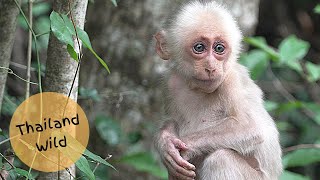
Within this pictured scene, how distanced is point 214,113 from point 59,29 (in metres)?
1.60

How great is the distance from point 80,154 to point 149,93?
3.44 meters

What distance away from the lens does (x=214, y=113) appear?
5203mm

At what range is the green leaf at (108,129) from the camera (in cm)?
663

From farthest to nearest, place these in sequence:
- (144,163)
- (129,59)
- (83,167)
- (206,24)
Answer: (129,59) < (144,163) < (206,24) < (83,167)

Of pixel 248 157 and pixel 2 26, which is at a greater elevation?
pixel 2 26

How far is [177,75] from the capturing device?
17.9ft

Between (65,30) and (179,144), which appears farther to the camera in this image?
(179,144)

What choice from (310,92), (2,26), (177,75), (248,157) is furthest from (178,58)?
(310,92)

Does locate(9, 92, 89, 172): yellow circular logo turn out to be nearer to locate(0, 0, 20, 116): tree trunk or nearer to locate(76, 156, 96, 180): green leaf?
locate(76, 156, 96, 180): green leaf

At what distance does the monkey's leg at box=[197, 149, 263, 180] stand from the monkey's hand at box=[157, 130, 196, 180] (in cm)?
11

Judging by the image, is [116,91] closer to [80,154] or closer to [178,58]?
[178,58]

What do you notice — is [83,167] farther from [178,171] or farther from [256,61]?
[256,61]

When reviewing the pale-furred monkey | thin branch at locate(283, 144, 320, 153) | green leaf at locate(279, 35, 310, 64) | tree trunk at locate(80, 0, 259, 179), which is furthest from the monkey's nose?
thin branch at locate(283, 144, 320, 153)

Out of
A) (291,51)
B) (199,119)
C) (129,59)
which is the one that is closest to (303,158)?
(291,51)
